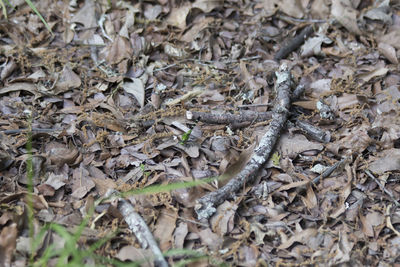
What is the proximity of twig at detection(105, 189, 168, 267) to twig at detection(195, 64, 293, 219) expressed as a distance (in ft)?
0.99

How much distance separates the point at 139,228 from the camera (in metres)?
2.17

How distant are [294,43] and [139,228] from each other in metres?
2.12

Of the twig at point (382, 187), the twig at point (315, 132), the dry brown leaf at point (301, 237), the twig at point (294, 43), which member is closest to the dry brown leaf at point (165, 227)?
the dry brown leaf at point (301, 237)

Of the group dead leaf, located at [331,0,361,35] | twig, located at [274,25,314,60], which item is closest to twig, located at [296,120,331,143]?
twig, located at [274,25,314,60]

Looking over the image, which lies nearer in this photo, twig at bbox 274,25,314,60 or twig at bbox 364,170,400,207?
twig at bbox 364,170,400,207

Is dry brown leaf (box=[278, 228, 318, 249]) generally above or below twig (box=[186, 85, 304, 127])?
below

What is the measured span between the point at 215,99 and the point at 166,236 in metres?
1.18

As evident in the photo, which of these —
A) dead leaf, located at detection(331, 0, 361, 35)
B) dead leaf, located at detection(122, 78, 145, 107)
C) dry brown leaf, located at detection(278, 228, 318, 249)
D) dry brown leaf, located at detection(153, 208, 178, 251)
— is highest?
dead leaf, located at detection(331, 0, 361, 35)

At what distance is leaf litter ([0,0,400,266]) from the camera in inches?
88.0

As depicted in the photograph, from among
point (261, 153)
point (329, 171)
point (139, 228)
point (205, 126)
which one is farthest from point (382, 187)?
point (139, 228)

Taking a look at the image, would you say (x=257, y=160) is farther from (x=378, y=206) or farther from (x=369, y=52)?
(x=369, y=52)

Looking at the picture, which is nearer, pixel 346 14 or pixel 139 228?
pixel 139 228

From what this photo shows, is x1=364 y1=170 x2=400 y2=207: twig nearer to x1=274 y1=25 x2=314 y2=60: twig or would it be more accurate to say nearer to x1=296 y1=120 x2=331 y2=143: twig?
x1=296 y1=120 x2=331 y2=143: twig

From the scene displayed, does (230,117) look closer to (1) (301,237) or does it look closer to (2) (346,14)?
(1) (301,237)
